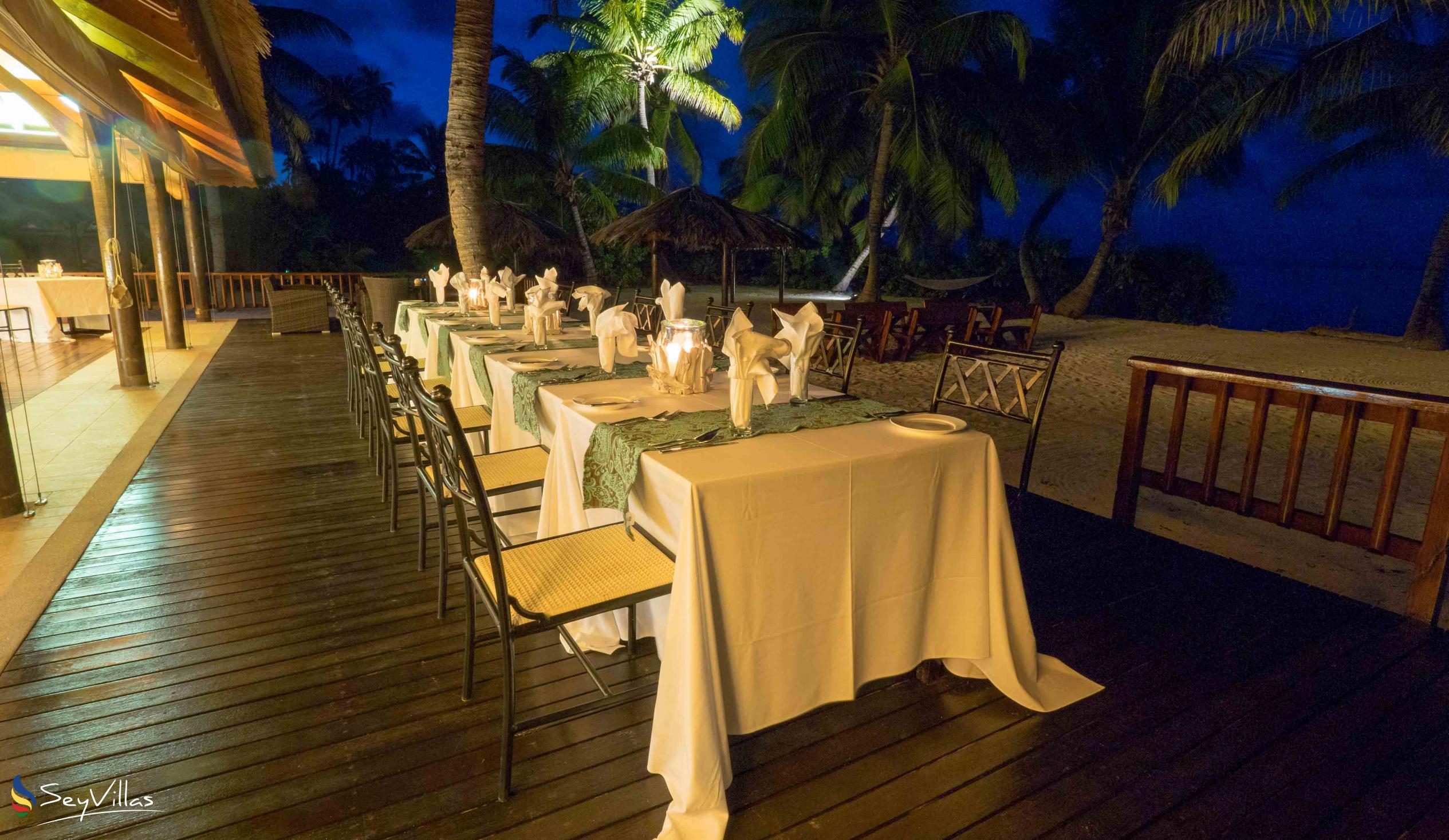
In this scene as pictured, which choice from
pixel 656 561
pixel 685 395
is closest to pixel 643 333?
pixel 685 395

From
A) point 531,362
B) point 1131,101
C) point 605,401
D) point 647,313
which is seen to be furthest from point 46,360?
point 1131,101

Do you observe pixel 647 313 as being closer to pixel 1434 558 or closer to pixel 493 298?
pixel 493 298

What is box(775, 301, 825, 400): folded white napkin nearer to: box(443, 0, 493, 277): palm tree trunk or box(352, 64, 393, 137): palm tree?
box(443, 0, 493, 277): palm tree trunk

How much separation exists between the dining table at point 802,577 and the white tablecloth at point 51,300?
10324 mm

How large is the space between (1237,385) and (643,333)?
3.94 meters

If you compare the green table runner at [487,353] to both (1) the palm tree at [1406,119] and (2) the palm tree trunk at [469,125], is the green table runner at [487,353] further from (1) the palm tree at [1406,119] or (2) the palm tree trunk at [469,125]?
(1) the palm tree at [1406,119]

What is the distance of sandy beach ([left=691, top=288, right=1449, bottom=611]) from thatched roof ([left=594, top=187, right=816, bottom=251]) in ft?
7.24

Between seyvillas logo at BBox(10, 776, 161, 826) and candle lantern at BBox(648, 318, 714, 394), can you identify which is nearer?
seyvillas logo at BBox(10, 776, 161, 826)

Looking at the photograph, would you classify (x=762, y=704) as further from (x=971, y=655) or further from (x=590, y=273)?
(x=590, y=273)

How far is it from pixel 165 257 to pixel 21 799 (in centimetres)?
909

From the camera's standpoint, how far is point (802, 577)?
181 cm

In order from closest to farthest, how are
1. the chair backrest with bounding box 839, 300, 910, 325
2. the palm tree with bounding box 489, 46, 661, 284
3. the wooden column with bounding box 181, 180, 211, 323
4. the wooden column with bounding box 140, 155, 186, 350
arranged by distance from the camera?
the wooden column with bounding box 140, 155, 186, 350 < the chair backrest with bounding box 839, 300, 910, 325 < the wooden column with bounding box 181, 180, 211, 323 < the palm tree with bounding box 489, 46, 661, 284

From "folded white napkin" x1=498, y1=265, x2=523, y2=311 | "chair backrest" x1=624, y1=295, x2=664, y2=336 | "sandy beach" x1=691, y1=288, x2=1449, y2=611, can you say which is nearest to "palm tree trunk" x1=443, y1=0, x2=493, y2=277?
"folded white napkin" x1=498, y1=265, x2=523, y2=311

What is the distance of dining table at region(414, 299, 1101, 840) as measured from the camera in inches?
65.0
